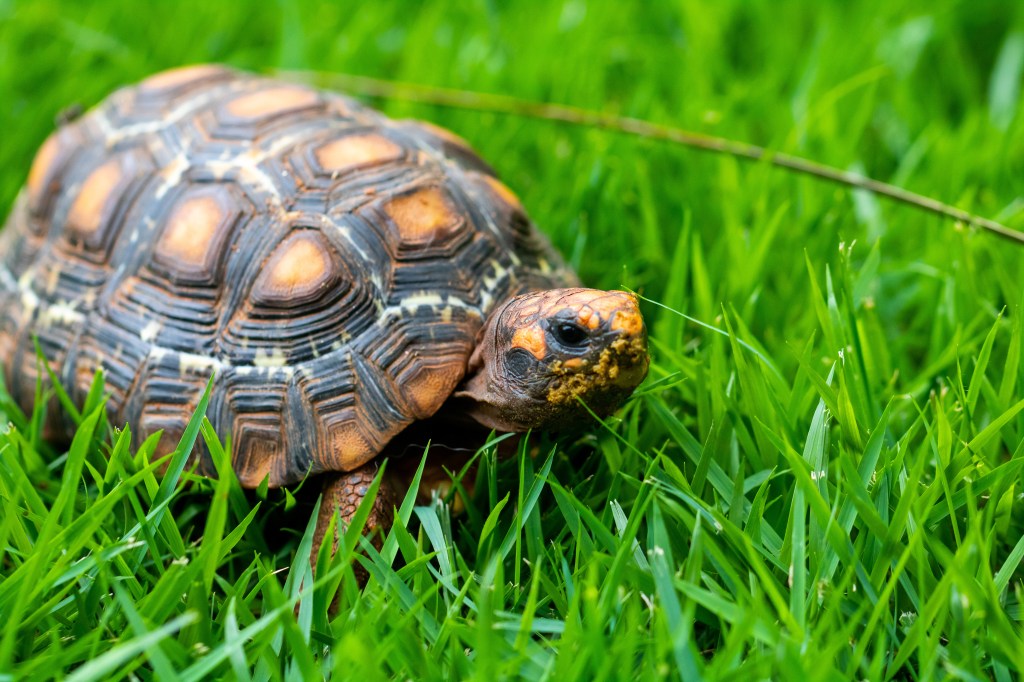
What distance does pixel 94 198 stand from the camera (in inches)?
118

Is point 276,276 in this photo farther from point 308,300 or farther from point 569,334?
point 569,334

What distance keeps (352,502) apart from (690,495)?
863 mm

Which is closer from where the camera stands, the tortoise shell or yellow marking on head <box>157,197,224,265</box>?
the tortoise shell

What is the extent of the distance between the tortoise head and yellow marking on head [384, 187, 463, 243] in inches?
13.3

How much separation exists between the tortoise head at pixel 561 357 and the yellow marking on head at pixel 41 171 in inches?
72.6

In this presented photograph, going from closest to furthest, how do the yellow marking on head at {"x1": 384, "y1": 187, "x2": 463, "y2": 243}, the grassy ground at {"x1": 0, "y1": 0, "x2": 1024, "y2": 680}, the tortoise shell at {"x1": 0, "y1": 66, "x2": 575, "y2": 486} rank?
1. the grassy ground at {"x1": 0, "y1": 0, "x2": 1024, "y2": 680}
2. the tortoise shell at {"x1": 0, "y1": 66, "x2": 575, "y2": 486}
3. the yellow marking on head at {"x1": 384, "y1": 187, "x2": 463, "y2": 243}

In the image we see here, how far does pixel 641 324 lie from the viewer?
7.41 feet

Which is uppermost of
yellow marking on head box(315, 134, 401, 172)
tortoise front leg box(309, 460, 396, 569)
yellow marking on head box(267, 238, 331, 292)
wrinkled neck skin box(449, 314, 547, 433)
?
yellow marking on head box(315, 134, 401, 172)

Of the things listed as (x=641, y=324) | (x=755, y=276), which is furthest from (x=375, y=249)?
(x=755, y=276)

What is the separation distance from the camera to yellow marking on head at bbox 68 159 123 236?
297 cm

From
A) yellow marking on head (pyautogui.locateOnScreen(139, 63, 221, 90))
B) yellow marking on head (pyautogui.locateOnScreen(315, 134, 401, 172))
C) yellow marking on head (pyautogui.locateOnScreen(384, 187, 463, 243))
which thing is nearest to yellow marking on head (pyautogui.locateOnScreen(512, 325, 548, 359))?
yellow marking on head (pyautogui.locateOnScreen(384, 187, 463, 243))

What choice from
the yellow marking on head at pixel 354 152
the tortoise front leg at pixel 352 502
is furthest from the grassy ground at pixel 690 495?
the yellow marking on head at pixel 354 152

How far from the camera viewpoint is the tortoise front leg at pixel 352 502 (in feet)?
8.00

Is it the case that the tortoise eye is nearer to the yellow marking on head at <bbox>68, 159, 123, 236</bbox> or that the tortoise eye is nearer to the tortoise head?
the tortoise head
